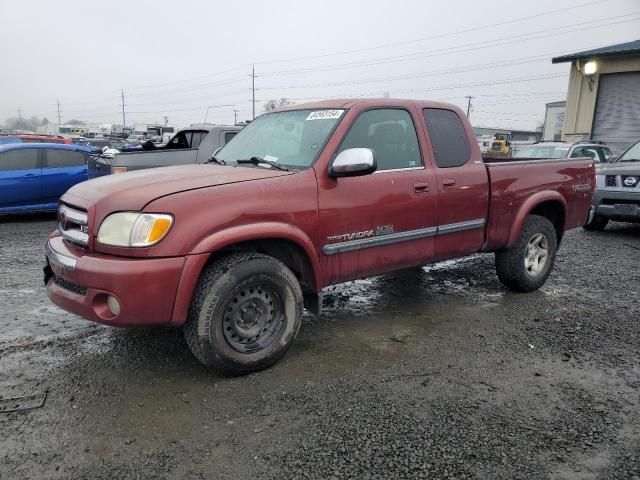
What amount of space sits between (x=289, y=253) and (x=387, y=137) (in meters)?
1.33

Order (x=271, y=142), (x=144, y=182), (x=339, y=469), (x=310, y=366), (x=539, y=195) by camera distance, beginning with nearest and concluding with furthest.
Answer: (x=339, y=469)
(x=144, y=182)
(x=310, y=366)
(x=271, y=142)
(x=539, y=195)

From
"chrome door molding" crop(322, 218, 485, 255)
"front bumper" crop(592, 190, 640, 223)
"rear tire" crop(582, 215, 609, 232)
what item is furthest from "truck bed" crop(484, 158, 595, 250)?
"rear tire" crop(582, 215, 609, 232)

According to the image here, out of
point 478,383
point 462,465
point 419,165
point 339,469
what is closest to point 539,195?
point 419,165

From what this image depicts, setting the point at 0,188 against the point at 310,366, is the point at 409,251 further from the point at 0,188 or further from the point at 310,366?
the point at 0,188

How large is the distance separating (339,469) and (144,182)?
86.8 inches

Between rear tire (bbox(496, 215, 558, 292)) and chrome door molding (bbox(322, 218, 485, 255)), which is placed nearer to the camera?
chrome door molding (bbox(322, 218, 485, 255))

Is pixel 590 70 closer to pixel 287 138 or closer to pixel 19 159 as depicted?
pixel 287 138

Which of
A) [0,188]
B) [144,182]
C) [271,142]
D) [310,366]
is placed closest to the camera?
[144,182]

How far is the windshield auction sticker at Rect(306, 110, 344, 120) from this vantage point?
4031 millimetres

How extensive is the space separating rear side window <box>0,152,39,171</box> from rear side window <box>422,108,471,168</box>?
836 cm

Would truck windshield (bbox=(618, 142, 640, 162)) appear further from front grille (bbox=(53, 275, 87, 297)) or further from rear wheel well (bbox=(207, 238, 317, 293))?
front grille (bbox=(53, 275, 87, 297))

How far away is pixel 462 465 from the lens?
2.55 metres

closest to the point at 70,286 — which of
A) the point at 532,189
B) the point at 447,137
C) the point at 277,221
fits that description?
the point at 277,221

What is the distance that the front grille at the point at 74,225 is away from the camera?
3.25 meters
